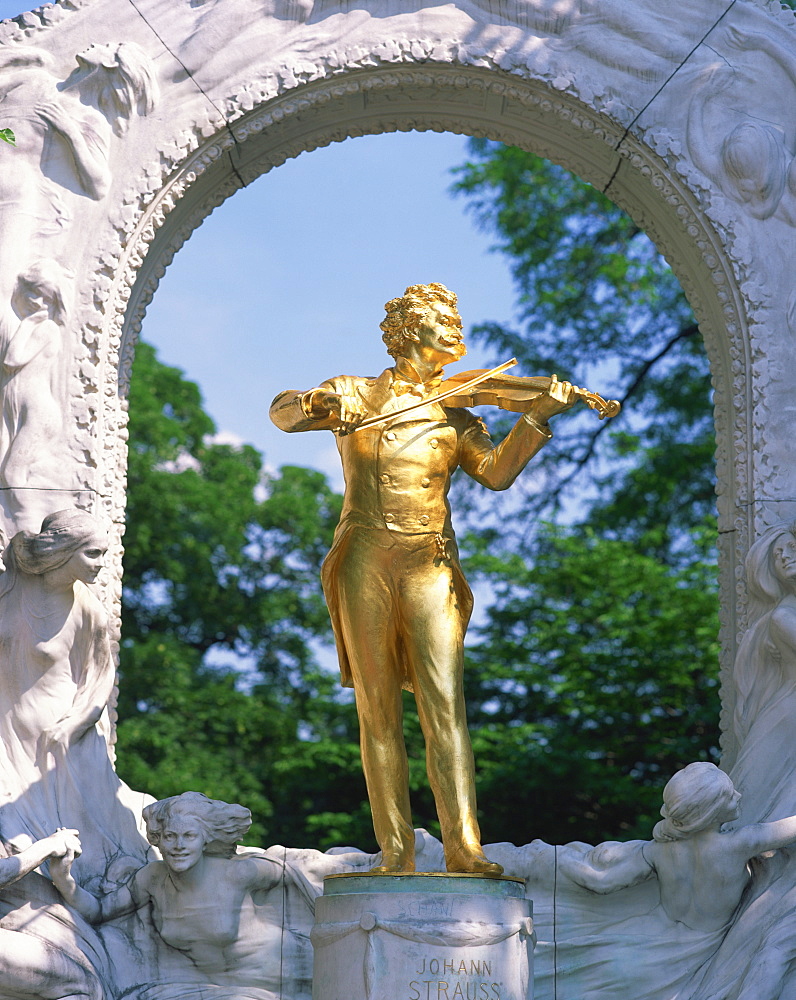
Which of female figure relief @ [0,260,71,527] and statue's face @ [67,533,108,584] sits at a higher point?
female figure relief @ [0,260,71,527]

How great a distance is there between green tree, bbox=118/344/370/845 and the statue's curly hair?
8.49m

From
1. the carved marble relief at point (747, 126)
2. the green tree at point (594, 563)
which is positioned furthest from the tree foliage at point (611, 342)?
the carved marble relief at point (747, 126)

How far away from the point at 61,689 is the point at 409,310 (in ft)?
7.99

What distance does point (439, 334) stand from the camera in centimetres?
684

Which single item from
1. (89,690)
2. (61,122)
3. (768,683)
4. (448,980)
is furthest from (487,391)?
(61,122)

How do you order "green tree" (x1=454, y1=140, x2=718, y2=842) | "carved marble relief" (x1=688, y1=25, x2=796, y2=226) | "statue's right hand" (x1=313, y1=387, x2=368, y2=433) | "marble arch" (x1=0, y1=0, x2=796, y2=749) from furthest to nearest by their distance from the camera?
"green tree" (x1=454, y1=140, x2=718, y2=842) < "carved marble relief" (x1=688, y1=25, x2=796, y2=226) < "marble arch" (x1=0, y1=0, x2=796, y2=749) < "statue's right hand" (x1=313, y1=387, x2=368, y2=433)

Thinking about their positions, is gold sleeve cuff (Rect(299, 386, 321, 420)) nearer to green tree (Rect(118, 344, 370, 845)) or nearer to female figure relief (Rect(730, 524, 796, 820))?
female figure relief (Rect(730, 524, 796, 820))

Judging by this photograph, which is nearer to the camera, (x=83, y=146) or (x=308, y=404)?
(x=308, y=404)

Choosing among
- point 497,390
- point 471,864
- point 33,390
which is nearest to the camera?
point 471,864

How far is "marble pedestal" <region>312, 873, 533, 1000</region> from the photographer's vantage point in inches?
234

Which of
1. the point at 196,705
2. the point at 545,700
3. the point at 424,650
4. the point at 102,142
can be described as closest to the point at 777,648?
the point at 424,650

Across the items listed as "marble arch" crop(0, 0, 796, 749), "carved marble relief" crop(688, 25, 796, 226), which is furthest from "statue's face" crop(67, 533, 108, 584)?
"carved marble relief" crop(688, 25, 796, 226)

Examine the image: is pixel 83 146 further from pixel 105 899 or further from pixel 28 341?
pixel 105 899

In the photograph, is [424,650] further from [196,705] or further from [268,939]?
[196,705]
